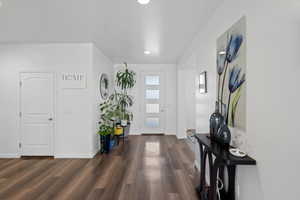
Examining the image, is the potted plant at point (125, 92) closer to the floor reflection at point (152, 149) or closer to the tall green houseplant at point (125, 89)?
the tall green houseplant at point (125, 89)

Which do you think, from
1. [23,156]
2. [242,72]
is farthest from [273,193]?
[23,156]

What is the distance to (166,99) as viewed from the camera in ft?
19.8

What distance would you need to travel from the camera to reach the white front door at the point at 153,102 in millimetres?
6105

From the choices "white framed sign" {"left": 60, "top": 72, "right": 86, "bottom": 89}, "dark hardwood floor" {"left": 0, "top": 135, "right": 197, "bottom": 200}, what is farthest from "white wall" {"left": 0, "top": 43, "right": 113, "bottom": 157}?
"dark hardwood floor" {"left": 0, "top": 135, "right": 197, "bottom": 200}

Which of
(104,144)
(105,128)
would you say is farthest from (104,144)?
(105,128)

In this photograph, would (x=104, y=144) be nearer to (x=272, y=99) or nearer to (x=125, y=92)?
(x=125, y=92)

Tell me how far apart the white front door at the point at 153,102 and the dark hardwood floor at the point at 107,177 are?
1.99 m

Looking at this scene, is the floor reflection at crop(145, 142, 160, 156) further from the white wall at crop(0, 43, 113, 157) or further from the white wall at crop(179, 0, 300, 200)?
the white wall at crop(179, 0, 300, 200)

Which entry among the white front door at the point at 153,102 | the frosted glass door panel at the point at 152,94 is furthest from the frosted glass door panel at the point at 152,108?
the frosted glass door panel at the point at 152,94

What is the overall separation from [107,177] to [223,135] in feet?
7.01

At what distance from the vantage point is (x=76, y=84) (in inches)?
148

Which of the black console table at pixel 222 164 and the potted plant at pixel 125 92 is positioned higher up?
the potted plant at pixel 125 92

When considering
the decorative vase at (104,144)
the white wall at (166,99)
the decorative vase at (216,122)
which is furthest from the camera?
the white wall at (166,99)

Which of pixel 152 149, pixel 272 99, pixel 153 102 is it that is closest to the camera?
pixel 272 99
